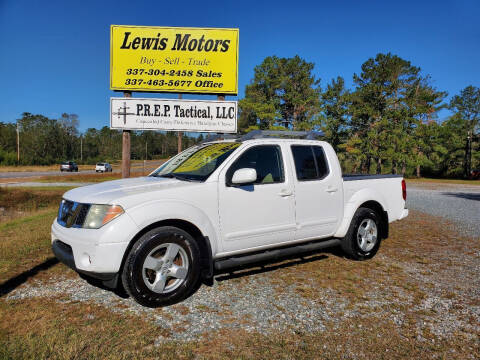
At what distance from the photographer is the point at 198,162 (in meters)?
4.29

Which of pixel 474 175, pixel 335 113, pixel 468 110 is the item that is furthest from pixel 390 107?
pixel 468 110

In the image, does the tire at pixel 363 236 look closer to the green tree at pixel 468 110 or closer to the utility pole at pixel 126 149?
the utility pole at pixel 126 149

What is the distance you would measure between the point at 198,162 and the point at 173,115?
4964 mm

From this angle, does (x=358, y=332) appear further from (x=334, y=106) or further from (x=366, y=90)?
(x=334, y=106)

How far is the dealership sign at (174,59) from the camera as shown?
28.8ft

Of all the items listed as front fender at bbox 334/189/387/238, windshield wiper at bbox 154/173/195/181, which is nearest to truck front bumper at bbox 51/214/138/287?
windshield wiper at bbox 154/173/195/181

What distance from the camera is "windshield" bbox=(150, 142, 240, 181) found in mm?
3930

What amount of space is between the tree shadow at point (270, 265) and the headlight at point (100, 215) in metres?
1.47

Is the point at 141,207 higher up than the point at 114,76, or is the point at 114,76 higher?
the point at 114,76

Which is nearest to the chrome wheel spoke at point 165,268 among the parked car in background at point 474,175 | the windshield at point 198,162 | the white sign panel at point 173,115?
the windshield at point 198,162

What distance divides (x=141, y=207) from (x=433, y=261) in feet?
15.3

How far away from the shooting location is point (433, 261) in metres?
5.06

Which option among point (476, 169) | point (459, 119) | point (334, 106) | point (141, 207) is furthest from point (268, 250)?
point (476, 169)

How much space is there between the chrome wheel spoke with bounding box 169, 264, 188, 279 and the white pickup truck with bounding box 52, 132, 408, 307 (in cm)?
1
